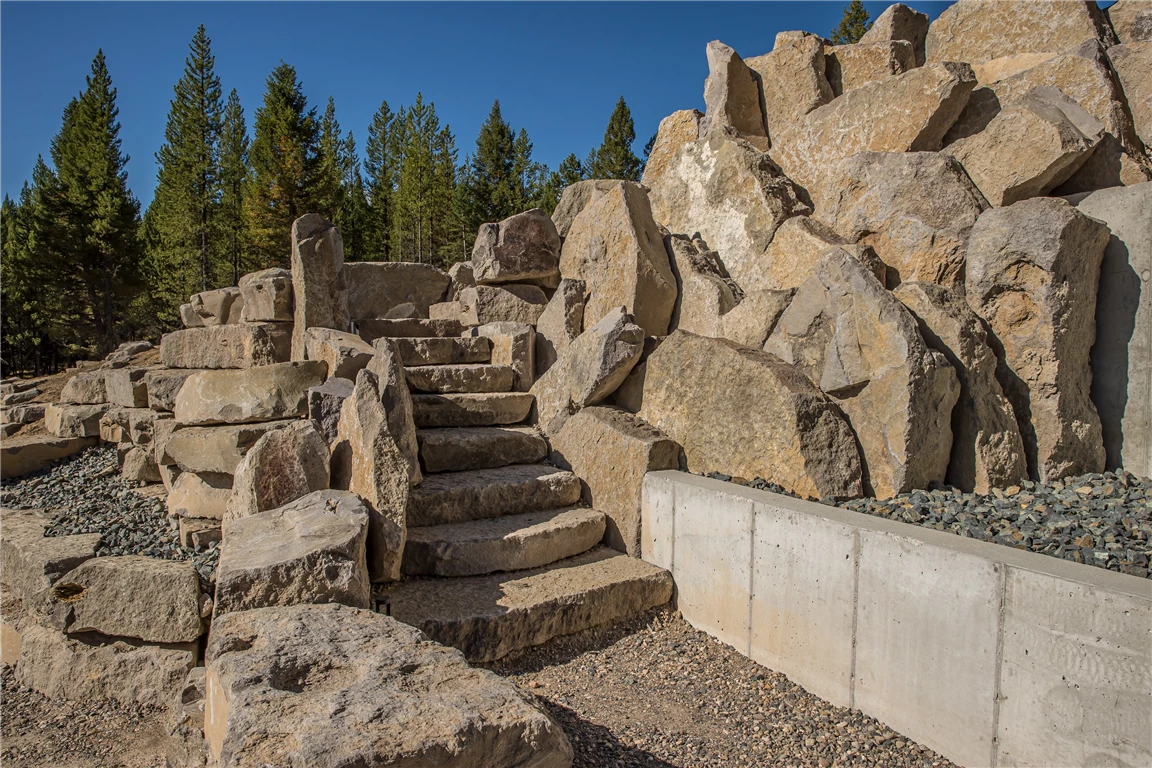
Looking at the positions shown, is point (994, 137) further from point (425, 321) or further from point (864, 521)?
point (425, 321)

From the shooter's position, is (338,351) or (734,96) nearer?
(338,351)

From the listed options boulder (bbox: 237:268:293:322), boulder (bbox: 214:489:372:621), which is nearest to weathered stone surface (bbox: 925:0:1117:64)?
boulder (bbox: 237:268:293:322)

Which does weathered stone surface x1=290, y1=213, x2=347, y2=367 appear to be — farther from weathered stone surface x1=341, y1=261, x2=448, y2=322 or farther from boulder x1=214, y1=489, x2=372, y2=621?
boulder x1=214, y1=489, x2=372, y2=621

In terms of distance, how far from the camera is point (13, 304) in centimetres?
2002

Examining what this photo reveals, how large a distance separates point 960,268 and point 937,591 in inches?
96.9

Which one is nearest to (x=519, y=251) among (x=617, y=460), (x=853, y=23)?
(x=617, y=460)

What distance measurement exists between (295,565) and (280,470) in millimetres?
1017

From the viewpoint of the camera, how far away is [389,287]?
276 inches

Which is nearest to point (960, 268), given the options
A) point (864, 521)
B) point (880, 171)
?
point (880, 171)

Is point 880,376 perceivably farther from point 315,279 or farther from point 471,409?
point 315,279

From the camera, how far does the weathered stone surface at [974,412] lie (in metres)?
3.55

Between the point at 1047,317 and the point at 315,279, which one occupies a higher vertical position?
the point at 315,279

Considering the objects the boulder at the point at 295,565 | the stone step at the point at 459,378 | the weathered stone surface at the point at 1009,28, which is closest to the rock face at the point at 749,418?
the stone step at the point at 459,378

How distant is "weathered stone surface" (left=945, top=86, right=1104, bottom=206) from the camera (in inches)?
168
